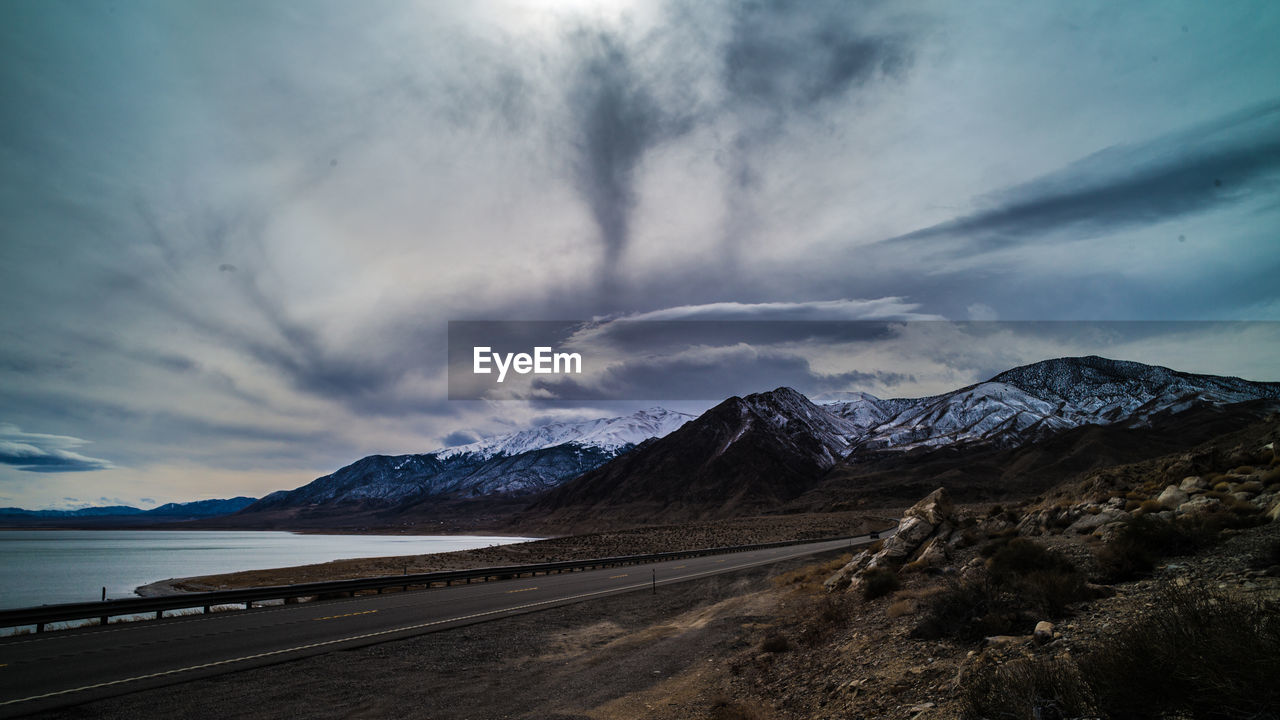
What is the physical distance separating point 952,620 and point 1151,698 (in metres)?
4.95

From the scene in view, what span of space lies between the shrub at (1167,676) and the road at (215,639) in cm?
1286

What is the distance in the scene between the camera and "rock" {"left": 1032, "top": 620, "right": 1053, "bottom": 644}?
25.2ft

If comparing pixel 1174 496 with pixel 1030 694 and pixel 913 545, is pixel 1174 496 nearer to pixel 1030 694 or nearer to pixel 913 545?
pixel 913 545

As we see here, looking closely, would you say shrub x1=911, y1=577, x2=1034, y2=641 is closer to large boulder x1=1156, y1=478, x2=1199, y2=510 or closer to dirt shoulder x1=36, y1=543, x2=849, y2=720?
dirt shoulder x1=36, y1=543, x2=849, y2=720

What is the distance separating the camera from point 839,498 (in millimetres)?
147000

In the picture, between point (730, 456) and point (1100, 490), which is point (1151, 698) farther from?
point (730, 456)

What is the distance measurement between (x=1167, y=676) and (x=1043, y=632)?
299cm

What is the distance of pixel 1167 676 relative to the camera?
5008 mm

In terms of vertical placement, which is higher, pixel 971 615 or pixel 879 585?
pixel 971 615

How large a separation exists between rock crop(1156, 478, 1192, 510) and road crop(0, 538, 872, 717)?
1769 cm

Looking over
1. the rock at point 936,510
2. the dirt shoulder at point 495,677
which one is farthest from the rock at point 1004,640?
the rock at point 936,510

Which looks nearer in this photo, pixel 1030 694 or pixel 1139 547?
pixel 1030 694

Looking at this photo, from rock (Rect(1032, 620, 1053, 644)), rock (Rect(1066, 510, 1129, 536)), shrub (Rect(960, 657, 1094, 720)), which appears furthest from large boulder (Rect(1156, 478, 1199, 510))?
shrub (Rect(960, 657, 1094, 720))

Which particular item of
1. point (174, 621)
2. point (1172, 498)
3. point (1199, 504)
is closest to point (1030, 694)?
point (1199, 504)
